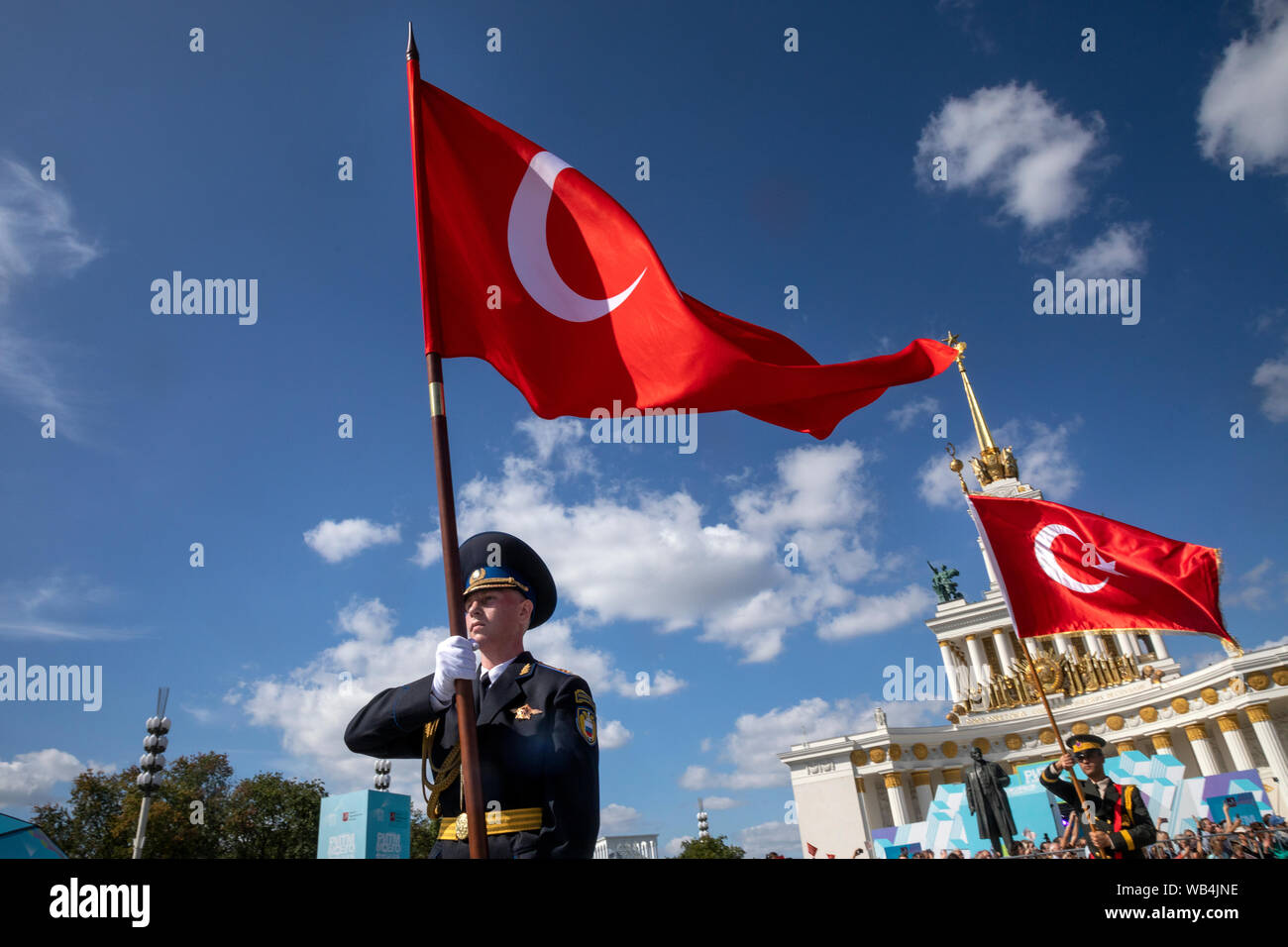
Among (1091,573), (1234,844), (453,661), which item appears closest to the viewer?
(453,661)

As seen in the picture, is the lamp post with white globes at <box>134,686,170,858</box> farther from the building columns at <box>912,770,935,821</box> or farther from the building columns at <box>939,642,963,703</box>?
the building columns at <box>939,642,963,703</box>

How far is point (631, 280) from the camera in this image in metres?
5.35

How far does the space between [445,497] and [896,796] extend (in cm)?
3942

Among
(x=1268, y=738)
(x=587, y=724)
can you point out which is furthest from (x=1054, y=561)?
(x=1268, y=738)

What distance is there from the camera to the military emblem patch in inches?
144

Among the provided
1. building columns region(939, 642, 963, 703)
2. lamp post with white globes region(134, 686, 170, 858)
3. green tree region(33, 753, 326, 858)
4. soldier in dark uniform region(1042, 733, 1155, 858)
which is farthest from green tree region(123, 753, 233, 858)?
building columns region(939, 642, 963, 703)

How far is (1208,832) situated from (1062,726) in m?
24.5

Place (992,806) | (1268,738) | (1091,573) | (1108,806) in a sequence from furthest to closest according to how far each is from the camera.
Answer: (1268,738) → (992,806) → (1091,573) → (1108,806)

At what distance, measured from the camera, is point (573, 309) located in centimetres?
520

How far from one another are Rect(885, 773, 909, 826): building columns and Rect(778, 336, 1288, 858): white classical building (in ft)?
0.17

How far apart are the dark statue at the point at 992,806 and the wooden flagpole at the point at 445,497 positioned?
18097 millimetres

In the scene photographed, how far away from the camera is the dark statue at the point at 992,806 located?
18.1 meters

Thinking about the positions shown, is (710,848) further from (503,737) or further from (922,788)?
(503,737)
